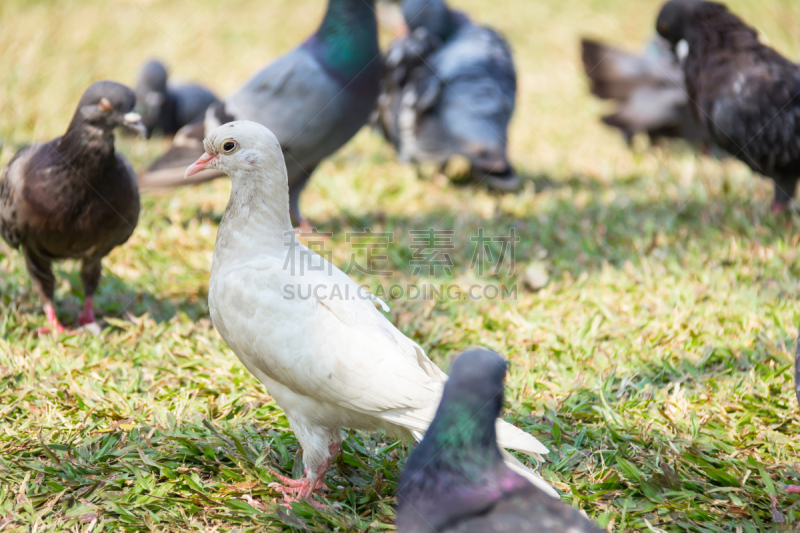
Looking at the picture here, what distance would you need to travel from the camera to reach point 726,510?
238 centimetres

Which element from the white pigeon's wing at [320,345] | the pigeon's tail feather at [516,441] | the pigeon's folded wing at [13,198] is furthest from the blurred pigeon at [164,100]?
the pigeon's tail feather at [516,441]

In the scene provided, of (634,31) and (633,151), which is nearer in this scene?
(633,151)

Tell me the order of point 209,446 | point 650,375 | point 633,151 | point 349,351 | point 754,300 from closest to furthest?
point 349,351 < point 209,446 < point 650,375 < point 754,300 < point 633,151

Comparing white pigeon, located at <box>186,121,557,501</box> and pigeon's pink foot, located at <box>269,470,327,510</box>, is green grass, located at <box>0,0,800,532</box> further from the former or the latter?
white pigeon, located at <box>186,121,557,501</box>

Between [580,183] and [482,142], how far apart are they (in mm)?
1082

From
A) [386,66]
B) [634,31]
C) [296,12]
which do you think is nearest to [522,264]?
[386,66]

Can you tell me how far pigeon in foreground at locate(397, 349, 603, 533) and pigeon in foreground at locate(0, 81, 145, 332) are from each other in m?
2.31

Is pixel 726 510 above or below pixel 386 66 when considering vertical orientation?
below

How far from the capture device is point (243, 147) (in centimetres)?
253

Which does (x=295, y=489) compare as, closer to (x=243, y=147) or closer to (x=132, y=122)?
(x=243, y=147)

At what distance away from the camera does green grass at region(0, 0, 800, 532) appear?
95.8 inches

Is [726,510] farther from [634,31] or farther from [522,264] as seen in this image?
[634,31]

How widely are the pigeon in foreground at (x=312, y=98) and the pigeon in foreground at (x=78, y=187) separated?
1.30 m

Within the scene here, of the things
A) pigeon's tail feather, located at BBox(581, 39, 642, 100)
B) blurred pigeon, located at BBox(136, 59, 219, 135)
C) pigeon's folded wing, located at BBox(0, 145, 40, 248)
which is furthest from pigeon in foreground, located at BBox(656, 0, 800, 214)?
blurred pigeon, located at BBox(136, 59, 219, 135)
